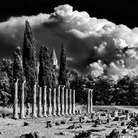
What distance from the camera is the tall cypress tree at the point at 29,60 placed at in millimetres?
58594

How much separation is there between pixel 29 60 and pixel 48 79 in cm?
486

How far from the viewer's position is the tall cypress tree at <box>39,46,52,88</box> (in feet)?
200

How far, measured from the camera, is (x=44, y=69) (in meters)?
61.5

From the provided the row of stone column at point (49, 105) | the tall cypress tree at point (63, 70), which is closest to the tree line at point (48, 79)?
the tall cypress tree at point (63, 70)

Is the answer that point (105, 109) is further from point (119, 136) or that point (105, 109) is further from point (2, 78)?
point (119, 136)

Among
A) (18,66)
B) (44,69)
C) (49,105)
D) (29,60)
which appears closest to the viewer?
(49,105)

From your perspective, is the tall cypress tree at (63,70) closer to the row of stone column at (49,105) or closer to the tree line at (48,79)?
the tree line at (48,79)

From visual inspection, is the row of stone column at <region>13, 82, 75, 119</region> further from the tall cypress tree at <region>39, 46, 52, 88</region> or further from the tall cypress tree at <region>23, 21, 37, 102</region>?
the tall cypress tree at <region>39, 46, 52, 88</region>

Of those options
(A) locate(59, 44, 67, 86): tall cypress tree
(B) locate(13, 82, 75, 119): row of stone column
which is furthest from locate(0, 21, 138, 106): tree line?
(B) locate(13, 82, 75, 119): row of stone column

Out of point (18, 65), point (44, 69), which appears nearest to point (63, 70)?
point (44, 69)

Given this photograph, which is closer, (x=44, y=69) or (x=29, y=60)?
(x=29, y=60)

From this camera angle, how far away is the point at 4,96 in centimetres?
5122

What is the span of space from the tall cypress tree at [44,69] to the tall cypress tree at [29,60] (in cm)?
Answer: 183

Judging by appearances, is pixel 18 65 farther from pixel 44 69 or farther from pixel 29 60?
pixel 44 69
